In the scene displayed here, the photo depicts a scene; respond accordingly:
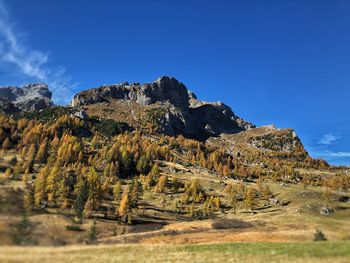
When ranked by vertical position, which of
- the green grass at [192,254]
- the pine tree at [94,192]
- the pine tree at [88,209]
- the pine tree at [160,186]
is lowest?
the green grass at [192,254]

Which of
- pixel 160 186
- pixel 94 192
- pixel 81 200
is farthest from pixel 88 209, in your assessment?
pixel 160 186

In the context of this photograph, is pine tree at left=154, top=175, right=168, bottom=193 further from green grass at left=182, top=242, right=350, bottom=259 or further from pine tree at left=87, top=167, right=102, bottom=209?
green grass at left=182, top=242, right=350, bottom=259

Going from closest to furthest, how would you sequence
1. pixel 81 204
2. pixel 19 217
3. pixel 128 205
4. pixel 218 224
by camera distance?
pixel 19 217
pixel 218 224
pixel 81 204
pixel 128 205

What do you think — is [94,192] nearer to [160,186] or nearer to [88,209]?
[88,209]

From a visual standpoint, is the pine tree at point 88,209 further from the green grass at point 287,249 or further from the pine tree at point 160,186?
the green grass at point 287,249

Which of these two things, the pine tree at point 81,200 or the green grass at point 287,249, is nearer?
the green grass at point 287,249

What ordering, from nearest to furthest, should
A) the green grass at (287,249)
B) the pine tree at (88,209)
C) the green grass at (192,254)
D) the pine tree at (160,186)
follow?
the green grass at (192,254), the green grass at (287,249), the pine tree at (88,209), the pine tree at (160,186)

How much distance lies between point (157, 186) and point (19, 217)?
13817 centimetres

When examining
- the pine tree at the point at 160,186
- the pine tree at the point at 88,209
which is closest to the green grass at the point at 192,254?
the pine tree at the point at 88,209

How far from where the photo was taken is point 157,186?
183500 mm

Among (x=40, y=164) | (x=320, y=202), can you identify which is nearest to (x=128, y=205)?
(x=40, y=164)

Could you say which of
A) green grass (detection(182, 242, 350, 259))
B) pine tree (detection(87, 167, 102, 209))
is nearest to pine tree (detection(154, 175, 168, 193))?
pine tree (detection(87, 167, 102, 209))

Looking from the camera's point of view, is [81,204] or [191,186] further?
[191,186]

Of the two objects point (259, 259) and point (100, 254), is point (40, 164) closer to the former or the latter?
point (100, 254)
